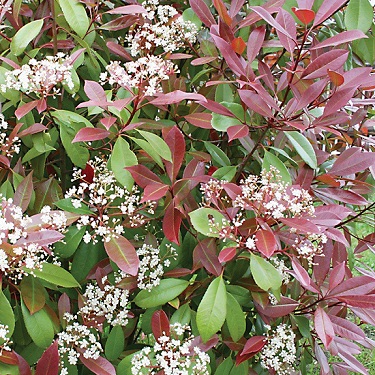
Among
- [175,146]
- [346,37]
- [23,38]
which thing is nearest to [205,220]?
[175,146]

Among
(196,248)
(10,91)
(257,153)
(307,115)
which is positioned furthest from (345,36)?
(10,91)

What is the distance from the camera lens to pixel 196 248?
1.30m

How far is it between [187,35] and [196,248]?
0.56 meters

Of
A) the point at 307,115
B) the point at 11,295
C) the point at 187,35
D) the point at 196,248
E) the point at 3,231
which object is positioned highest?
the point at 187,35

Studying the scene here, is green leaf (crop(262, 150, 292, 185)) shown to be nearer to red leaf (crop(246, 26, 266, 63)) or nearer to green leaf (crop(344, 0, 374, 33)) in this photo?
red leaf (crop(246, 26, 266, 63))

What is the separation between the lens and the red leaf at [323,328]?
116 centimetres

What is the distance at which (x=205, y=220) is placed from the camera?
120 centimetres

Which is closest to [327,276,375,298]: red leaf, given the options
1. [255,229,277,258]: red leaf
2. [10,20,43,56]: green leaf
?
[255,229,277,258]: red leaf

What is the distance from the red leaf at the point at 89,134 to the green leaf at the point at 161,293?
1.21 feet

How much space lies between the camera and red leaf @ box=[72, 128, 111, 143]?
1.18 m

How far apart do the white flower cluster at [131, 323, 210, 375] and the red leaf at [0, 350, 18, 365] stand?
249 millimetres

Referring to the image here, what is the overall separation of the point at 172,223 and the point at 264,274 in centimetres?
23

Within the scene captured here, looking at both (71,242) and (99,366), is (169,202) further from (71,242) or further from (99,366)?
(99,366)

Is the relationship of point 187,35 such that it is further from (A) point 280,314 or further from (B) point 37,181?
(A) point 280,314
